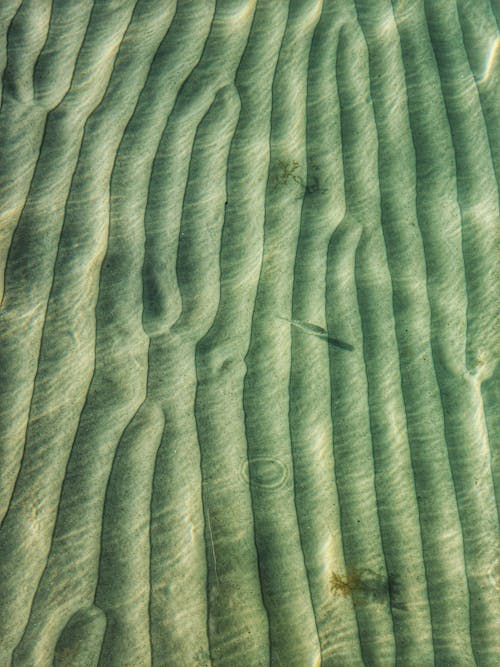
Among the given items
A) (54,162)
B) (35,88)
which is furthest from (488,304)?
(35,88)

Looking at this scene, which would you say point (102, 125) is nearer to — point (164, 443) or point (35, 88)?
point (35, 88)

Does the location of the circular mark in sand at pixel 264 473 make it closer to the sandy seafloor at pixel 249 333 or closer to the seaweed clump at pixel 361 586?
the sandy seafloor at pixel 249 333

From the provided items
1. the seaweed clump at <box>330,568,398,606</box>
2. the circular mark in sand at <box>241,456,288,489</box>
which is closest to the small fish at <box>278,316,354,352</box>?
the circular mark in sand at <box>241,456,288,489</box>

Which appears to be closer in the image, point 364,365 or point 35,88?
point 364,365

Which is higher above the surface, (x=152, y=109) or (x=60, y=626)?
(x=152, y=109)

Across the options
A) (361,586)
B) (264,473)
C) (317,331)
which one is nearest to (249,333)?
(317,331)

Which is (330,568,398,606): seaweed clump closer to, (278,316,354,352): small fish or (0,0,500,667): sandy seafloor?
(0,0,500,667): sandy seafloor

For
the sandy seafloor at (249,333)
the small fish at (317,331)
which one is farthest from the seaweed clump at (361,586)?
the small fish at (317,331)
